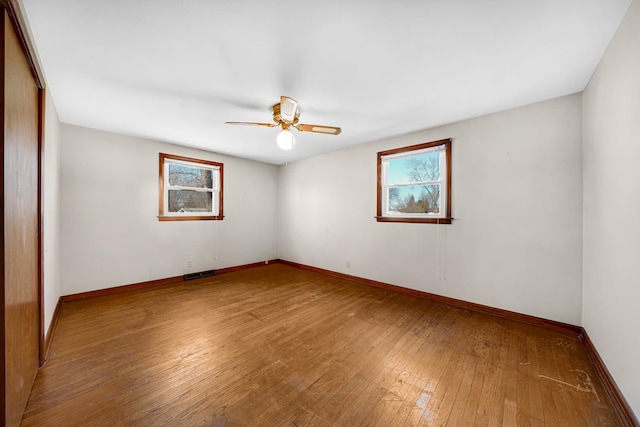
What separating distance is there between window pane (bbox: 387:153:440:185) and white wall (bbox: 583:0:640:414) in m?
1.47

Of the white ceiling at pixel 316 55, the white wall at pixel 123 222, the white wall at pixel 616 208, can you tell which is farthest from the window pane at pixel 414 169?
the white wall at pixel 123 222

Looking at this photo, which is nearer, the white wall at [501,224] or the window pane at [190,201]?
the white wall at [501,224]

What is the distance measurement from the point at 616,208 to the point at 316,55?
244 cm

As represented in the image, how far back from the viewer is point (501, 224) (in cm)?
278

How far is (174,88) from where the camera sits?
7.48 ft

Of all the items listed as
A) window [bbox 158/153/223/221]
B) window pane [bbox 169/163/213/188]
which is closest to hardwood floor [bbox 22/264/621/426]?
window [bbox 158/153/223/221]

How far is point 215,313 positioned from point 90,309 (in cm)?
159

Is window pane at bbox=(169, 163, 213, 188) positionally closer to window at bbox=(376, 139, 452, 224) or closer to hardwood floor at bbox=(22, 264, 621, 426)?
hardwood floor at bbox=(22, 264, 621, 426)

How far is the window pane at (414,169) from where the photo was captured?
11.1 feet

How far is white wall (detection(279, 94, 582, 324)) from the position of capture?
2.42 metres

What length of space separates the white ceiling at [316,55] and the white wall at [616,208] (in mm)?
215

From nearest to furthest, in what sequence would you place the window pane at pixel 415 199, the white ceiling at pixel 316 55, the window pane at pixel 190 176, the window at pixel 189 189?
the white ceiling at pixel 316 55
the window pane at pixel 415 199
the window at pixel 189 189
the window pane at pixel 190 176

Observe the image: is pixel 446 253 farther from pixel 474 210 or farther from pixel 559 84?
pixel 559 84

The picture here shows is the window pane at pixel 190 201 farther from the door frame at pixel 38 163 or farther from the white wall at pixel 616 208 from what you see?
the white wall at pixel 616 208
